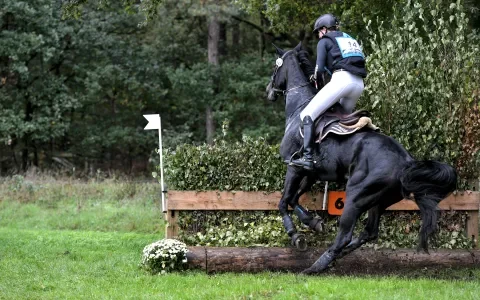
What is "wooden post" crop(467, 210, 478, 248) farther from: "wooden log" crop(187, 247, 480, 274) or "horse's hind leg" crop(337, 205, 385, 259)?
"horse's hind leg" crop(337, 205, 385, 259)

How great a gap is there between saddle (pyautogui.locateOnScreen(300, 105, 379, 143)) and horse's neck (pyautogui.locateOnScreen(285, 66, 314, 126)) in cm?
45

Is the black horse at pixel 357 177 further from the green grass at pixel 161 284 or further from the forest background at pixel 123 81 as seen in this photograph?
the forest background at pixel 123 81

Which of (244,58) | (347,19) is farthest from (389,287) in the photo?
(244,58)

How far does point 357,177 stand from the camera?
818 cm

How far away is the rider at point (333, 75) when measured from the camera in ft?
27.9

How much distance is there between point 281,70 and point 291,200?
1764 millimetres

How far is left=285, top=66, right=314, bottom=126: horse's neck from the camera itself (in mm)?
9180

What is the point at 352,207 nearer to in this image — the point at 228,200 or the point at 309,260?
the point at 309,260

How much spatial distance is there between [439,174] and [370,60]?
3.05 metres

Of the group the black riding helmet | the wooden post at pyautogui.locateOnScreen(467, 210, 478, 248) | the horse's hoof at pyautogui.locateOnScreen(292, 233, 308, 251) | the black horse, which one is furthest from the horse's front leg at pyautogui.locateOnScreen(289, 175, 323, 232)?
the wooden post at pyautogui.locateOnScreen(467, 210, 478, 248)

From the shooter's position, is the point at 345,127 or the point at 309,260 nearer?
the point at 345,127

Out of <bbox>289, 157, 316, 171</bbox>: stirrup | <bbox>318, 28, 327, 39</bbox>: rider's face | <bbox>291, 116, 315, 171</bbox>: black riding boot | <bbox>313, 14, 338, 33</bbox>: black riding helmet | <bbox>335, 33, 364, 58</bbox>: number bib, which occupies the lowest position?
<bbox>289, 157, 316, 171</bbox>: stirrup

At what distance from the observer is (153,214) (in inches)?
592

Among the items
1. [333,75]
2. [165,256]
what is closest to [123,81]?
[165,256]
